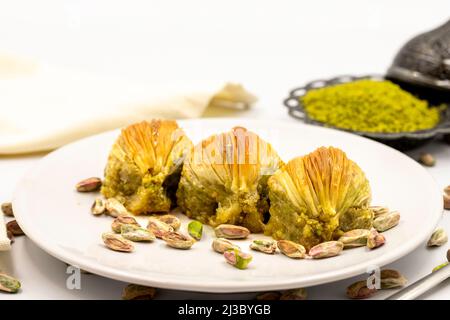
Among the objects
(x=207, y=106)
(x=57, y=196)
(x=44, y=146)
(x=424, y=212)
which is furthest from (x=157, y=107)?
(x=424, y=212)

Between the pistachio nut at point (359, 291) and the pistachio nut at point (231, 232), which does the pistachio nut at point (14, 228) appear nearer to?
the pistachio nut at point (231, 232)

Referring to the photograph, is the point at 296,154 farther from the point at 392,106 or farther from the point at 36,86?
the point at 36,86

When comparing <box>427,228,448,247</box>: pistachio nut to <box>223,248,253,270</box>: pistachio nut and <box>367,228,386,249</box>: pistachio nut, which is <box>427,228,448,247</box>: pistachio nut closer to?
<box>367,228,386,249</box>: pistachio nut

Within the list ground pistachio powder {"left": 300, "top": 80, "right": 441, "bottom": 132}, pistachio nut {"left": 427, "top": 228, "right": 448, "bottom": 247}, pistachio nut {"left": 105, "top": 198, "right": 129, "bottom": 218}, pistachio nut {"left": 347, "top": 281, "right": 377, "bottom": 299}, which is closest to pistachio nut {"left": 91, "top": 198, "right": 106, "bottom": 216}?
pistachio nut {"left": 105, "top": 198, "right": 129, "bottom": 218}

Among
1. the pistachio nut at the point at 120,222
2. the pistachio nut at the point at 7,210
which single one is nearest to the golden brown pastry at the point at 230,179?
the pistachio nut at the point at 120,222

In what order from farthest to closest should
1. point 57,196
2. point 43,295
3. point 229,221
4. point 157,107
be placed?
point 157,107 → point 57,196 → point 229,221 → point 43,295

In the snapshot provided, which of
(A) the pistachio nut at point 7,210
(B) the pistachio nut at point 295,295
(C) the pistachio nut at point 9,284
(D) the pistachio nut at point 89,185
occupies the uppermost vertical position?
(D) the pistachio nut at point 89,185
